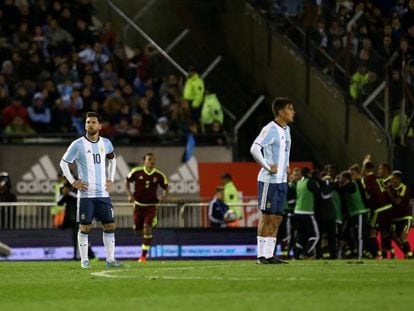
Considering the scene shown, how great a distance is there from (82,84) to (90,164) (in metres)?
13.8

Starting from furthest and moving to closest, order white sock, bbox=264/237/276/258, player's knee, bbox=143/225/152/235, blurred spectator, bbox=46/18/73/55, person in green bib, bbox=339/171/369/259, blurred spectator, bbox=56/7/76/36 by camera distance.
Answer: blurred spectator, bbox=56/7/76/36, blurred spectator, bbox=46/18/73/55, person in green bib, bbox=339/171/369/259, player's knee, bbox=143/225/152/235, white sock, bbox=264/237/276/258

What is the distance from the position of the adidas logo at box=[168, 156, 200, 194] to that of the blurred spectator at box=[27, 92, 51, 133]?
330cm

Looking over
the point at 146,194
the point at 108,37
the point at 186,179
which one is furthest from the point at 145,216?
the point at 108,37

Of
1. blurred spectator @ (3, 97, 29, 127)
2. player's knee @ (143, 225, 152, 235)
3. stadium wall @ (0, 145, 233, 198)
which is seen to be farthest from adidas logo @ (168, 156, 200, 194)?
player's knee @ (143, 225, 152, 235)

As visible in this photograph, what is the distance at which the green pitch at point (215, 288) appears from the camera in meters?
12.6

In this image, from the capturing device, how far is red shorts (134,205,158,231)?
26609mm

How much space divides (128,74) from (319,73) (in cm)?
500

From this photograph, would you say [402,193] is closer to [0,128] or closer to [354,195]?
[354,195]

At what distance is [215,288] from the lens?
14.4 meters

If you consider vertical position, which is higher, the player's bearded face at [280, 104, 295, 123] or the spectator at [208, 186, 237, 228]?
the player's bearded face at [280, 104, 295, 123]

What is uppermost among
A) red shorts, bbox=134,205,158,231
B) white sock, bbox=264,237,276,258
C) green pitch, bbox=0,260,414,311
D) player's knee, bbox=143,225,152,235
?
red shorts, bbox=134,205,158,231

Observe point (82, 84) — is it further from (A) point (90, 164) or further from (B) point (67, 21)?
(A) point (90, 164)

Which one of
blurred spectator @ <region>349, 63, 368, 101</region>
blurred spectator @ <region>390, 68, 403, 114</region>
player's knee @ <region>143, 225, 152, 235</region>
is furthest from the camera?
blurred spectator @ <region>349, 63, 368, 101</region>

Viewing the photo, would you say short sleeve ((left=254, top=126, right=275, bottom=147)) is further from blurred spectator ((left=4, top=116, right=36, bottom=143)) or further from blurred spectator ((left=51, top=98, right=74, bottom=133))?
blurred spectator ((left=51, top=98, right=74, bottom=133))
